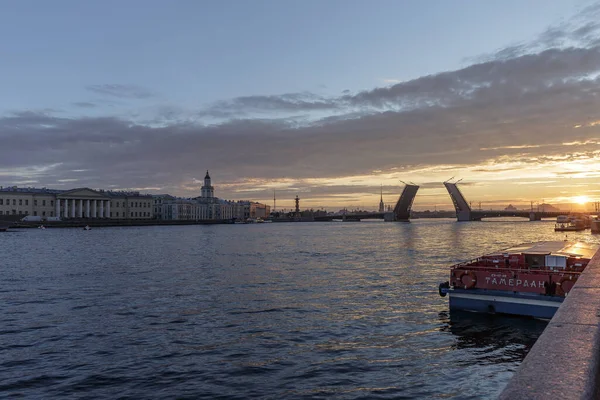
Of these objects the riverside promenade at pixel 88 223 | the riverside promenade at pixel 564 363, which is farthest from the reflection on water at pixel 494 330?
the riverside promenade at pixel 88 223

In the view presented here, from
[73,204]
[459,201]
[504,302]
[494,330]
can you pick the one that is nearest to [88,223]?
[73,204]

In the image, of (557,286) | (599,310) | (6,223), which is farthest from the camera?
(6,223)

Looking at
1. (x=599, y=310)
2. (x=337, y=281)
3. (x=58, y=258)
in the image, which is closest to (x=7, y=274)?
(x=58, y=258)

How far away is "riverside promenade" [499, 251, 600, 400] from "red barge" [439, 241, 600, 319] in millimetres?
12149

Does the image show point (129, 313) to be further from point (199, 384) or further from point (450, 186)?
point (450, 186)

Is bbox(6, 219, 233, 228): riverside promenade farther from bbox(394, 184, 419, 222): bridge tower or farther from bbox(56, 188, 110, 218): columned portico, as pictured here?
bbox(394, 184, 419, 222): bridge tower

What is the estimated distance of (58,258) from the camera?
145 ft

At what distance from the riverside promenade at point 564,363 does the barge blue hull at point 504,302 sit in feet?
40.1

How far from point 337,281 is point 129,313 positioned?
12.1 metres

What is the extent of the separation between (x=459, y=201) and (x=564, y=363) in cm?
20265

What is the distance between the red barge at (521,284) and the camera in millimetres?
16219

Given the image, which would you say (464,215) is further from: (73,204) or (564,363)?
(564,363)

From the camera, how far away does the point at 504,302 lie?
56.1 feet

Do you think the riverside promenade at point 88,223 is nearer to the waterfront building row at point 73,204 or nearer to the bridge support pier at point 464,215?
the waterfront building row at point 73,204
